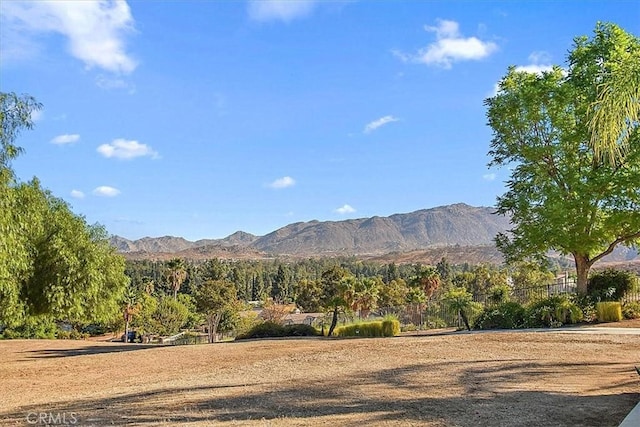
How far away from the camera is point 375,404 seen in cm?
788

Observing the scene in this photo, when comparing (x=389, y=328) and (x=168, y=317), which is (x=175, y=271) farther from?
(x=389, y=328)

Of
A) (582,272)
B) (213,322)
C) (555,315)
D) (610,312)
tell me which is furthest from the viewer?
(213,322)

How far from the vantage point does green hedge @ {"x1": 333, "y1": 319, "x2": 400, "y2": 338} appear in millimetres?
22141

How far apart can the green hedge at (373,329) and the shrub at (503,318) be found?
10.5 feet

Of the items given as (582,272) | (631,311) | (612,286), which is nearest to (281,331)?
(582,272)

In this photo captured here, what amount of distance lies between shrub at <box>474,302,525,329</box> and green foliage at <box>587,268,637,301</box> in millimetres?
2986

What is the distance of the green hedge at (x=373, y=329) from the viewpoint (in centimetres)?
2214

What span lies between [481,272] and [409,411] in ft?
252

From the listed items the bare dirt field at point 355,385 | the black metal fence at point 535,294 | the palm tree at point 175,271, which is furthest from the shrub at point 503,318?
the palm tree at point 175,271

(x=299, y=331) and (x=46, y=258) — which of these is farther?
(x=299, y=331)

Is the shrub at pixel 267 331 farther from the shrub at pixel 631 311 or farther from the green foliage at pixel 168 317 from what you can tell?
the green foliage at pixel 168 317
